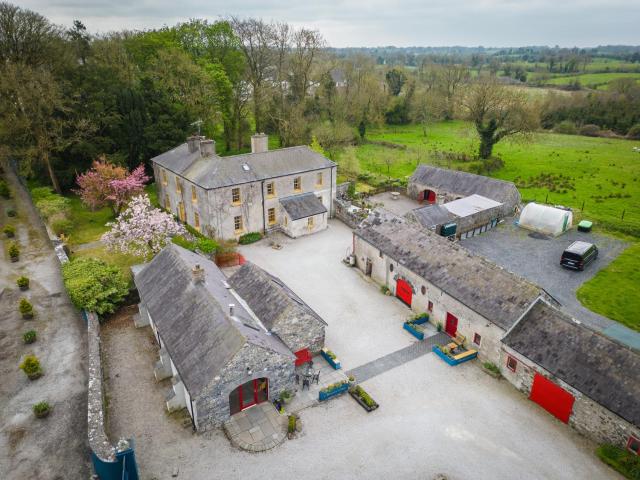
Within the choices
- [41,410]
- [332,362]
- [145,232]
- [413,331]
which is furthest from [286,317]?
[145,232]

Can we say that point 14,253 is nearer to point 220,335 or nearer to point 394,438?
point 220,335

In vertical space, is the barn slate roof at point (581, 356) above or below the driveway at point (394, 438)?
above

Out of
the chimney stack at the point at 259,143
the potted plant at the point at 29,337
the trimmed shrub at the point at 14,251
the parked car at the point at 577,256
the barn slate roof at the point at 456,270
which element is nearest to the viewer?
the barn slate roof at the point at 456,270

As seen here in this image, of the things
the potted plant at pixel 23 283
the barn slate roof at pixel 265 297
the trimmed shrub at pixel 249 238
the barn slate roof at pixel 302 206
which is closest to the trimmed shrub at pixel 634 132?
the barn slate roof at pixel 302 206

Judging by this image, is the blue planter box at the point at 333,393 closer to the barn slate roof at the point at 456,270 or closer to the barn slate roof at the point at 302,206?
the barn slate roof at the point at 456,270

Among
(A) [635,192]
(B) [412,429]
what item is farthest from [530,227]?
(B) [412,429]

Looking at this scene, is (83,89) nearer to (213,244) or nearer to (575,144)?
(213,244)

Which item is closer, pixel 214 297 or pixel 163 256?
pixel 214 297
